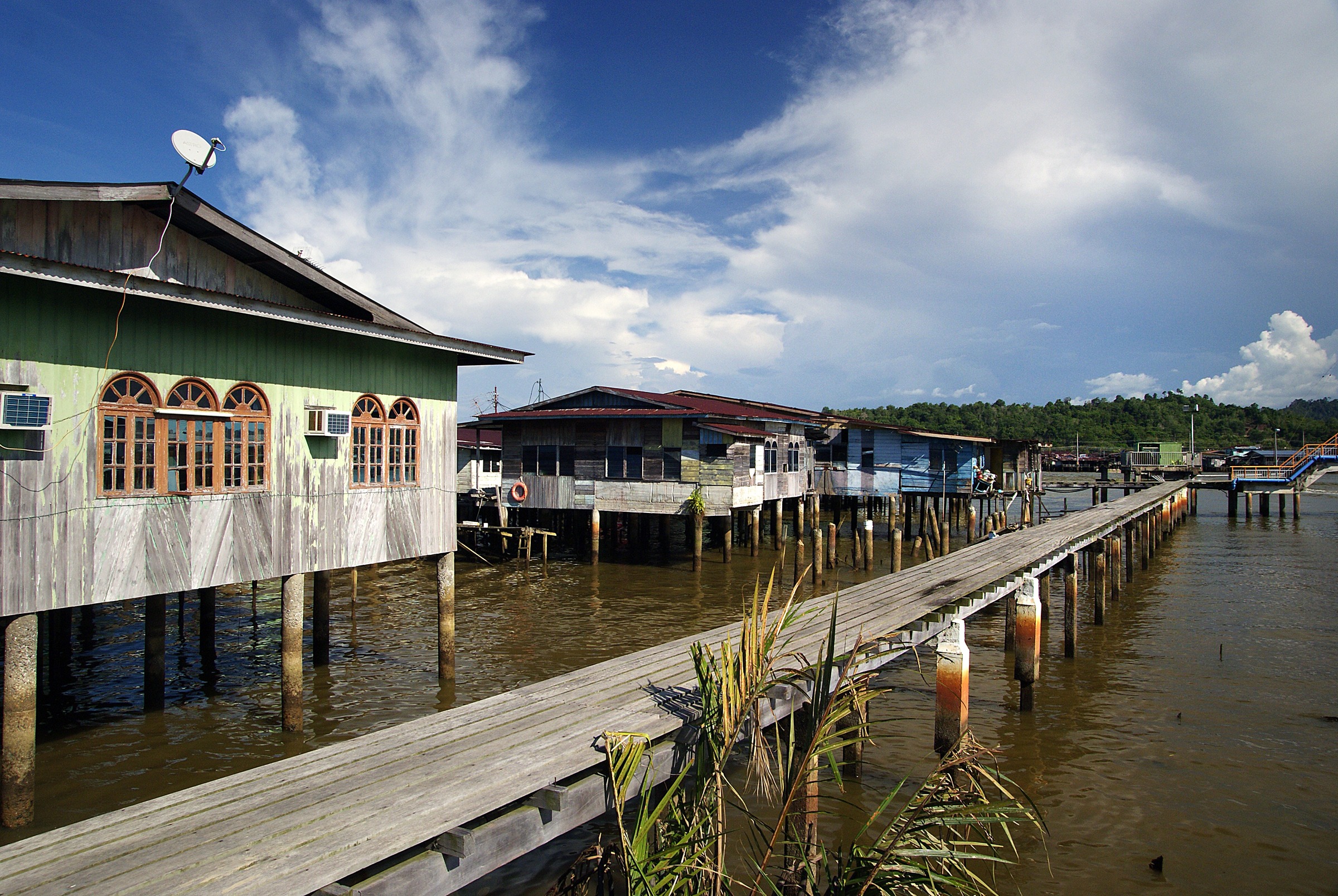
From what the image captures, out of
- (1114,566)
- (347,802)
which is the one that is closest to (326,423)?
(347,802)

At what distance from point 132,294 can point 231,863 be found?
21.1ft

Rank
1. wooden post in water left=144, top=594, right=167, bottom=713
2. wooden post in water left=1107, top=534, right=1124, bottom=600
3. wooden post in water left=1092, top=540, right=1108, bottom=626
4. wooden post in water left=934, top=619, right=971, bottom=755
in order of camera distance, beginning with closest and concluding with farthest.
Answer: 1. wooden post in water left=934, top=619, right=971, bottom=755
2. wooden post in water left=144, top=594, right=167, bottom=713
3. wooden post in water left=1092, top=540, right=1108, bottom=626
4. wooden post in water left=1107, top=534, right=1124, bottom=600

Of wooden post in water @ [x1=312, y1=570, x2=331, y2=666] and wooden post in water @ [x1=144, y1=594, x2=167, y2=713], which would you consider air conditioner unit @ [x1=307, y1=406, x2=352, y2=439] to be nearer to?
wooden post in water @ [x1=144, y1=594, x2=167, y2=713]

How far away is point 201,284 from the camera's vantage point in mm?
9797

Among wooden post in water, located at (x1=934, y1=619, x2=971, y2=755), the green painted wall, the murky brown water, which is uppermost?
the green painted wall

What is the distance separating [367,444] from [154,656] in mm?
4418

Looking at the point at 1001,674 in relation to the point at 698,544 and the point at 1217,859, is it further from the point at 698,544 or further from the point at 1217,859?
the point at 698,544

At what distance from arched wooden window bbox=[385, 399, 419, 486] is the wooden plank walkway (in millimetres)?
5268

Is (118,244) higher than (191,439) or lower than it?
higher

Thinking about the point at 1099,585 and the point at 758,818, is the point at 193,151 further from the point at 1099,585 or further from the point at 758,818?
the point at 1099,585

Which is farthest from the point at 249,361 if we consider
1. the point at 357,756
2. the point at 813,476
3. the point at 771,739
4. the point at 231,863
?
the point at 813,476

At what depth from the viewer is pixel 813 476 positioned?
112ft

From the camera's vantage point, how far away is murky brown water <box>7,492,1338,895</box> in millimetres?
8125

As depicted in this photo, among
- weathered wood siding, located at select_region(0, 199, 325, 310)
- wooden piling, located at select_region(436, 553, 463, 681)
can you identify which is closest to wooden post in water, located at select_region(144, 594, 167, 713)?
wooden piling, located at select_region(436, 553, 463, 681)
